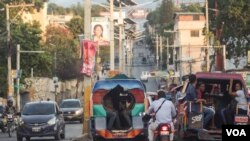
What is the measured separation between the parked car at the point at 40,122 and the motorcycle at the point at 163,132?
13.5m

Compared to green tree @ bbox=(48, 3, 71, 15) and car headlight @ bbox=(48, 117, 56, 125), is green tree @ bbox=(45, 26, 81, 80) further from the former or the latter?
green tree @ bbox=(48, 3, 71, 15)

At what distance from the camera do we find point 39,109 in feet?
101

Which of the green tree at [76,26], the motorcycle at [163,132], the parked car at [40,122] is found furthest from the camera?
the green tree at [76,26]

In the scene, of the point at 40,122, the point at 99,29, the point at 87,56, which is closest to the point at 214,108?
the point at 87,56

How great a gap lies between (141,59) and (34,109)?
13334 centimetres

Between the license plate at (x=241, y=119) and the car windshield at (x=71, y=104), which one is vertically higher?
the license plate at (x=241, y=119)

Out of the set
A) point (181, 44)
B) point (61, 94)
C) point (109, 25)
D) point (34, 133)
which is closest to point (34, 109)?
point (34, 133)

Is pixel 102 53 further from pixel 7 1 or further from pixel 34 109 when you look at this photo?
pixel 34 109

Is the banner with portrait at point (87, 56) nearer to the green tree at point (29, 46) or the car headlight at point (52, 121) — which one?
the car headlight at point (52, 121)

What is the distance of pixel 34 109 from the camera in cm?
3091

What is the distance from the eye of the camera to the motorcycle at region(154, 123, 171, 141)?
16.2 m

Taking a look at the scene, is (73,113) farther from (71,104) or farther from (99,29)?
(99,29)

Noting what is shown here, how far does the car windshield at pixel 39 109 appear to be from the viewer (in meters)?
30.7

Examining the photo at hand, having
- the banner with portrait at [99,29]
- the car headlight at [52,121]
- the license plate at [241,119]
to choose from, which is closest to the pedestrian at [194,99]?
the license plate at [241,119]
